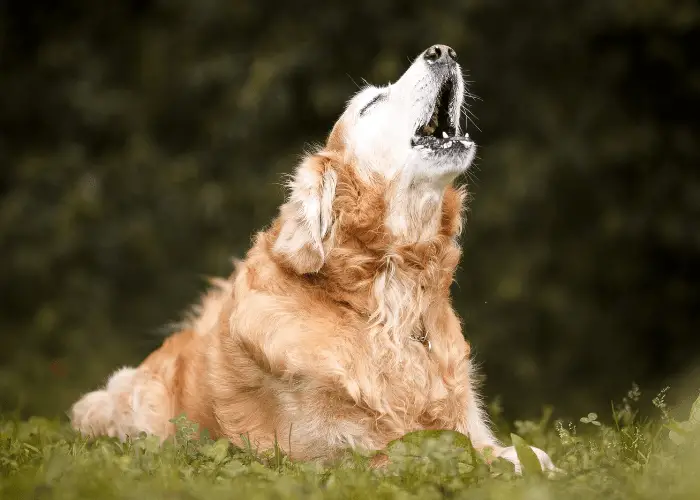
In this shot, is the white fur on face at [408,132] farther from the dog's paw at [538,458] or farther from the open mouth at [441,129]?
the dog's paw at [538,458]

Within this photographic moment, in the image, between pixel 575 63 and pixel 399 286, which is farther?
pixel 575 63

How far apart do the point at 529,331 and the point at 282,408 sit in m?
4.13

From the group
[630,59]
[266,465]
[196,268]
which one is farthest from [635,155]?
[266,465]

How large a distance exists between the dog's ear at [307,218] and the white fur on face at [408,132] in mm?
177

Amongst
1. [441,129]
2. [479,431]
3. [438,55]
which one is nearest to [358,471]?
[479,431]

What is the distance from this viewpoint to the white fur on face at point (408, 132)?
365 cm

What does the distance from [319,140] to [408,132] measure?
11.0 ft

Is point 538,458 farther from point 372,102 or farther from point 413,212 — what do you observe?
point 372,102

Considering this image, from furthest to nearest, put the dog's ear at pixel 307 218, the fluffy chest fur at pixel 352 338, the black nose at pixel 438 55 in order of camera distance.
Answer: the black nose at pixel 438 55 < the dog's ear at pixel 307 218 < the fluffy chest fur at pixel 352 338

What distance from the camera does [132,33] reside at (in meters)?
7.77

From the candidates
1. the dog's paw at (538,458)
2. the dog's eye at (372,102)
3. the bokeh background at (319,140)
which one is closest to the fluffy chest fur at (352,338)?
the dog's paw at (538,458)

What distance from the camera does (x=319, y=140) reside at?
7023mm

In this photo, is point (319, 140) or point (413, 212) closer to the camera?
point (413, 212)

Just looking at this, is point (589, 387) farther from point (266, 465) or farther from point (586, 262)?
point (266, 465)
